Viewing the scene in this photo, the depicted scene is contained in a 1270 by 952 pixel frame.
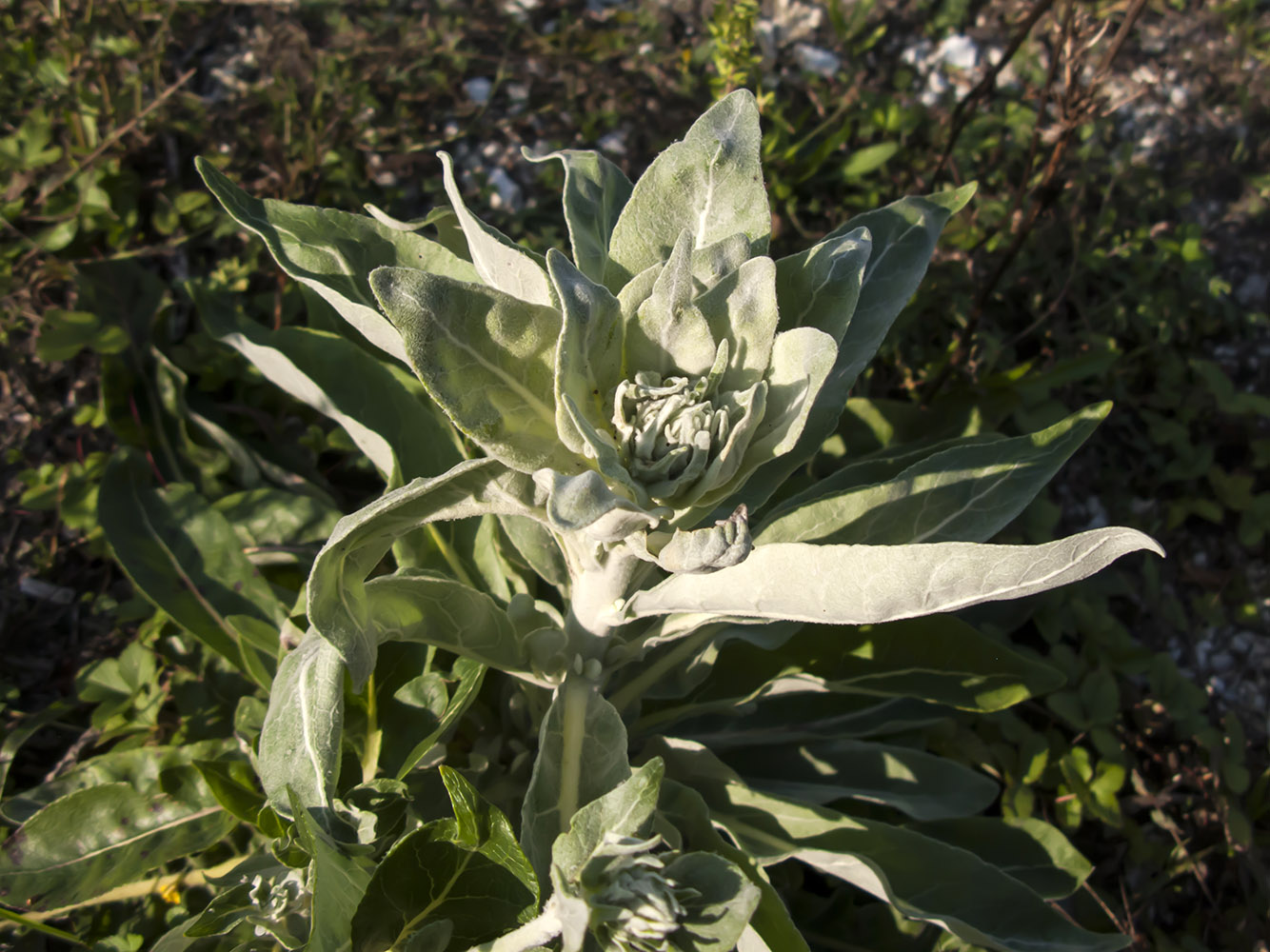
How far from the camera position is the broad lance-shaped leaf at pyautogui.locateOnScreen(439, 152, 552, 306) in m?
1.68

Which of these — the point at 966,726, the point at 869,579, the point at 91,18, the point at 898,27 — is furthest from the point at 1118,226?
the point at 91,18

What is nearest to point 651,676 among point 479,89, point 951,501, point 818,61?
point 951,501

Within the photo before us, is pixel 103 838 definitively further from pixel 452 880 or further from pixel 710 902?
pixel 710 902

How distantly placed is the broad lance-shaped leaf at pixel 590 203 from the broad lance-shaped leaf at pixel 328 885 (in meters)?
1.08

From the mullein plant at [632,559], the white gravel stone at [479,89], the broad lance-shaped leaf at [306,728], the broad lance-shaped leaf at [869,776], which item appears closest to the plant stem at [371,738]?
the mullein plant at [632,559]

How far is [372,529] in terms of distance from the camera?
1.58 metres

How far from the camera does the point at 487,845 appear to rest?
1.73 meters

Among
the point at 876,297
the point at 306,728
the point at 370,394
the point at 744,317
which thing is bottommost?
the point at 306,728

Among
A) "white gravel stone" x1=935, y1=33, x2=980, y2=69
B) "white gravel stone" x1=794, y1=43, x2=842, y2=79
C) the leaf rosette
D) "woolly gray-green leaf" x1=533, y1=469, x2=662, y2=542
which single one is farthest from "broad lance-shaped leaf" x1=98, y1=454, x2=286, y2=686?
"white gravel stone" x1=935, y1=33, x2=980, y2=69

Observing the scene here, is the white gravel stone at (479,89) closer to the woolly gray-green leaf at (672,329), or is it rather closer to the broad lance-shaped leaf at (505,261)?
the broad lance-shaped leaf at (505,261)

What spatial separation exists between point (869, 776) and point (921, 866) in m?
0.39

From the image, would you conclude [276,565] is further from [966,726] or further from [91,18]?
[91,18]

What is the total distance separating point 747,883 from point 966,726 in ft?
4.90

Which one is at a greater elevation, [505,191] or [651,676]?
[505,191]
